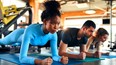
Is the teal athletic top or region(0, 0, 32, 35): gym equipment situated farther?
region(0, 0, 32, 35): gym equipment

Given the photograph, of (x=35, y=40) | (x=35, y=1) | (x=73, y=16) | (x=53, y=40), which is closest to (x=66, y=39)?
(x=53, y=40)

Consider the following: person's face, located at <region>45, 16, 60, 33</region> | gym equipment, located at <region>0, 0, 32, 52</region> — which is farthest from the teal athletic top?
gym equipment, located at <region>0, 0, 32, 52</region>

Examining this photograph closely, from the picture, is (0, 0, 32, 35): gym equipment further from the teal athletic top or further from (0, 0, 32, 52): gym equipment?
the teal athletic top

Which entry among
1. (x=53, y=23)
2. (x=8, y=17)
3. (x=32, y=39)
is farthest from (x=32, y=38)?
(x=8, y=17)

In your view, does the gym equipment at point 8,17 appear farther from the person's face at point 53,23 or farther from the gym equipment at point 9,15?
the person's face at point 53,23

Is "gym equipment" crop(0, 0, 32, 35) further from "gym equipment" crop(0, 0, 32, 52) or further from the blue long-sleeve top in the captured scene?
the blue long-sleeve top

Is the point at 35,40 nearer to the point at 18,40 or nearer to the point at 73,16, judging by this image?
the point at 18,40

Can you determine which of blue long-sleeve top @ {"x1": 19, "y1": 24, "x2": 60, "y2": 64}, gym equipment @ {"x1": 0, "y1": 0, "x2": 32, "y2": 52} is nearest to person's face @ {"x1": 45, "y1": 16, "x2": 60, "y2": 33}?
blue long-sleeve top @ {"x1": 19, "y1": 24, "x2": 60, "y2": 64}

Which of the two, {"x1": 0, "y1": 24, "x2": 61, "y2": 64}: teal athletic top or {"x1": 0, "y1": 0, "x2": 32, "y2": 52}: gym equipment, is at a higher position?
{"x1": 0, "y1": 0, "x2": 32, "y2": 52}: gym equipment

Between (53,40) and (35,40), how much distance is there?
0.56 feet

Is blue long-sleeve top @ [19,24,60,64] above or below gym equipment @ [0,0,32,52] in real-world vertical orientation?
below

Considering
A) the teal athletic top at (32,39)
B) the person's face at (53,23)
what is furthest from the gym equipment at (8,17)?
the person's face at (53,23)

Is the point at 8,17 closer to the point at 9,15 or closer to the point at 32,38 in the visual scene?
the point at 9,15

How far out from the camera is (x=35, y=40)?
1.40 meters
